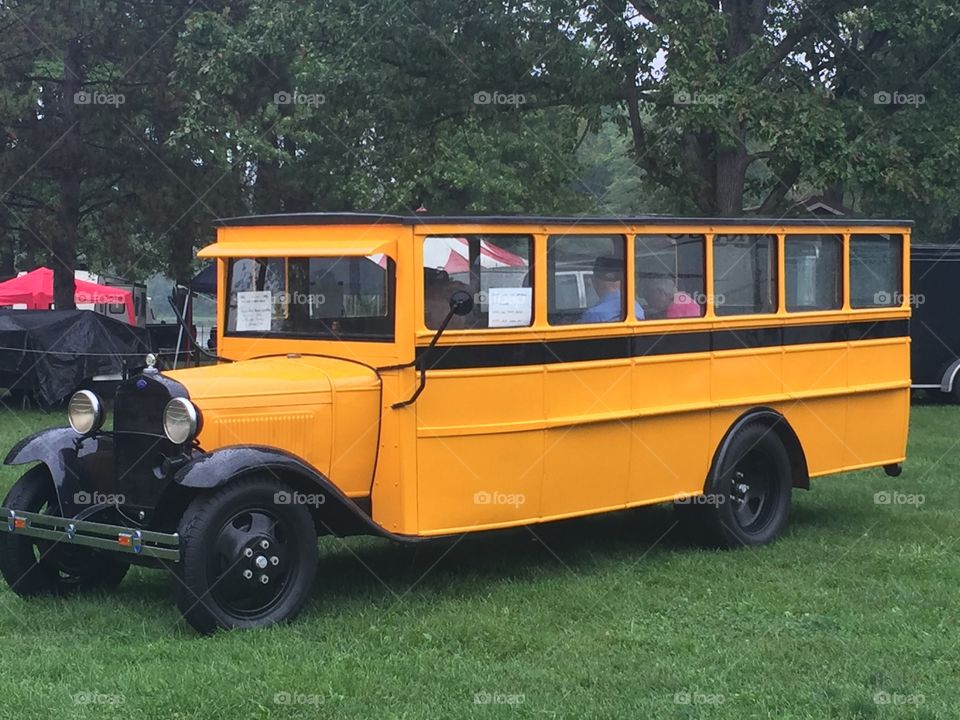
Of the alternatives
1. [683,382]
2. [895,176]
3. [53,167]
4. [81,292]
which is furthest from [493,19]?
[81,292]

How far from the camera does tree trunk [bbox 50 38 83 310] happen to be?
22.1 meters

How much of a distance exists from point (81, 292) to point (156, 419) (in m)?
26.9

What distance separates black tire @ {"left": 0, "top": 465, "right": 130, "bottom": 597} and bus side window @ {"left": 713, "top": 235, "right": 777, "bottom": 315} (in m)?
4.22

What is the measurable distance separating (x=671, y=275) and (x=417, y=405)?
219 cm

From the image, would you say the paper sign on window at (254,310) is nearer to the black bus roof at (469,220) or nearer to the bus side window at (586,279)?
the black bus roof at (469,220)

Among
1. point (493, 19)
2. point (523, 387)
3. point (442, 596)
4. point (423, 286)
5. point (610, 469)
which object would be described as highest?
point (493, 19)

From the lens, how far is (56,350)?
1958cm

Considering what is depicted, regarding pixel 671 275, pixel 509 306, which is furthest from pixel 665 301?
pixel 509 306

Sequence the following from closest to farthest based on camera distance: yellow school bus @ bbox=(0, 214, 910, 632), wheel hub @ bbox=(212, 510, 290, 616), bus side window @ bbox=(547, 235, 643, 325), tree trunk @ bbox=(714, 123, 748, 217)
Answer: wheel hub @ bbox=(212, 510, 290, 616) → yellow school bus @ bbox=(0, 214, 910, 632) → bus side window @ bbox=(547, 235, 643, 325) → tree trunk @ bbox=(714, 123, 748, 217)

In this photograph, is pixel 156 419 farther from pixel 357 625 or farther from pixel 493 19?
pixel 493 19

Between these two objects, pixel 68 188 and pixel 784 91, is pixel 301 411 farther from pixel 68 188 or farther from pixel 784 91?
pixel 68 188

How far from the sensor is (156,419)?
23.4 ft

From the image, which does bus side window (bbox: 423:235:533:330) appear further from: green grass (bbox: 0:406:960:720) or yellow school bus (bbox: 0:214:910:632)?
green grass (bbox: 0:406:960:720)

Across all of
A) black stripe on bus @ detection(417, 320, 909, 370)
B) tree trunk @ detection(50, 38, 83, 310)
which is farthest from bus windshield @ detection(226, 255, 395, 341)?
tree trunk @ detection(50, 38, 83, 310)
